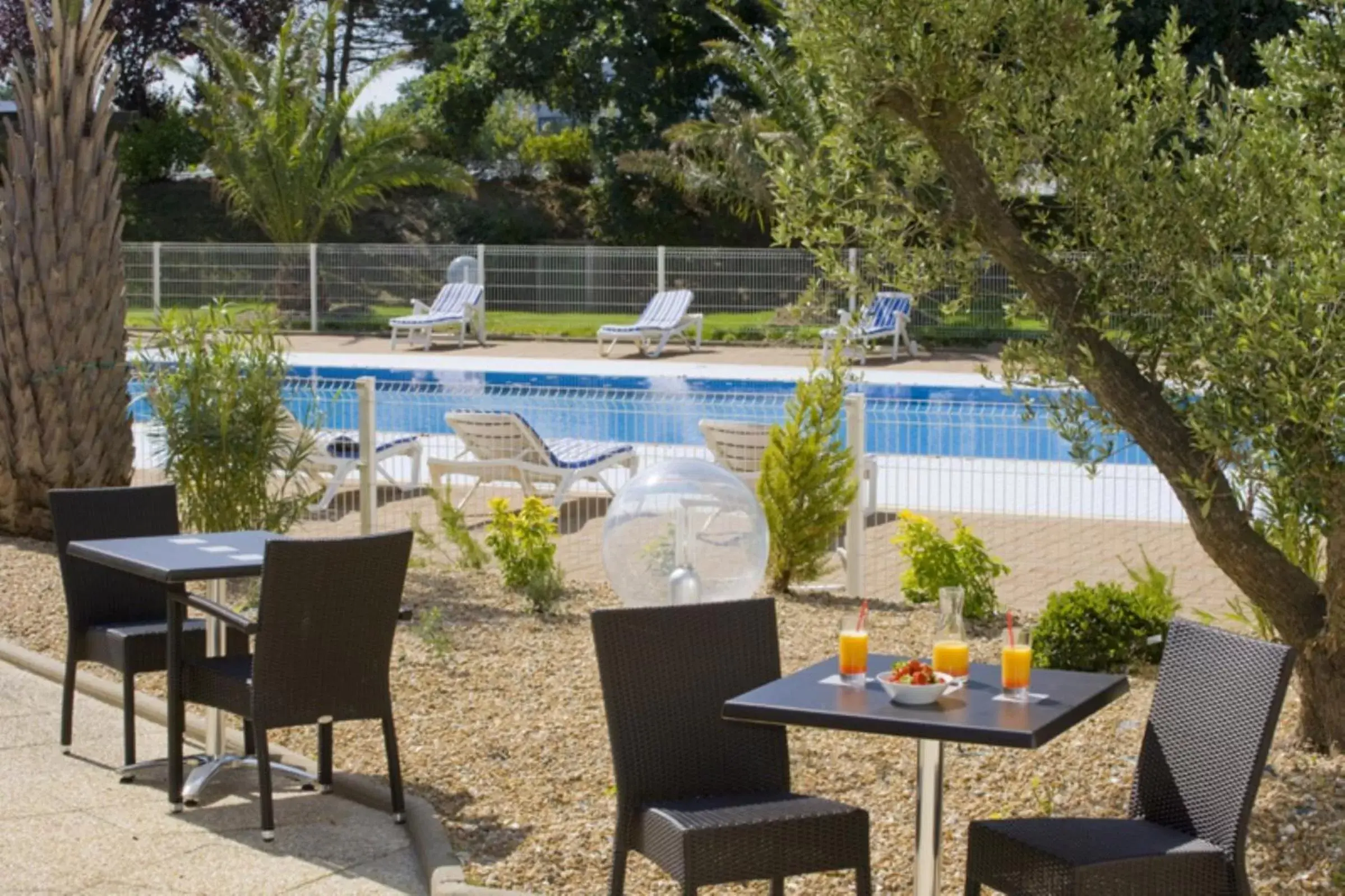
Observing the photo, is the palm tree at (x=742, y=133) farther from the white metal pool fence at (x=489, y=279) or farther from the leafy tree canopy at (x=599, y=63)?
the leafy tree canopy at (x=599, y=63)

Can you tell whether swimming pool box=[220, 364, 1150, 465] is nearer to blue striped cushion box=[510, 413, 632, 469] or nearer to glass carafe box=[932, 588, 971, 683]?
blue striped cushion box=[510, 413, 632, 469]

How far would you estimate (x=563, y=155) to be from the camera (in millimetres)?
35094

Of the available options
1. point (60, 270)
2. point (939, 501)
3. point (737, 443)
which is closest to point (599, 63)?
point (939, 501)

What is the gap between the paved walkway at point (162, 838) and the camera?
16.1 feet

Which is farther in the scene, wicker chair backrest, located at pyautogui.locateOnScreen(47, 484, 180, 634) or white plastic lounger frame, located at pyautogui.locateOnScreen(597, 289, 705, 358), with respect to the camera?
white plastic lounger frame, located at pyautogui.locateOnScreen(597, 289, 705, 358)

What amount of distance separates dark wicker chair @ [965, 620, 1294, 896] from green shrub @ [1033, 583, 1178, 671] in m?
2.48

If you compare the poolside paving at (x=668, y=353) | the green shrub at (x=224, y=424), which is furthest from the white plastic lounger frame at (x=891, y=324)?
the green shrub at (x=224, y=424)

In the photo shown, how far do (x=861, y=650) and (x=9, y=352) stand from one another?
7.11 metres

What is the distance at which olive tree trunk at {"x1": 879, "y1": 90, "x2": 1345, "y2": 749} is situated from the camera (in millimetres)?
4988

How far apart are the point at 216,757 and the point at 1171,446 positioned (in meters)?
3.38

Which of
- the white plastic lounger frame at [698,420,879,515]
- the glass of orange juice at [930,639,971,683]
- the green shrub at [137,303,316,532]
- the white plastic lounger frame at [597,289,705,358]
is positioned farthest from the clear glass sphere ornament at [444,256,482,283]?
the glass of orange juice at [930,639,971,683]

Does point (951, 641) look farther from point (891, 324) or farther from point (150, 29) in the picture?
point (150, 29)

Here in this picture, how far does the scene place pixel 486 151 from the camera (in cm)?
3609

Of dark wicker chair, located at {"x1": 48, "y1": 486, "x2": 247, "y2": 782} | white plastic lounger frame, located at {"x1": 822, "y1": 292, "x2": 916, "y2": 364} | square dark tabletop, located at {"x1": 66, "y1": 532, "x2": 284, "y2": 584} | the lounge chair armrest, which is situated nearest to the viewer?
the lounge chair armrest
